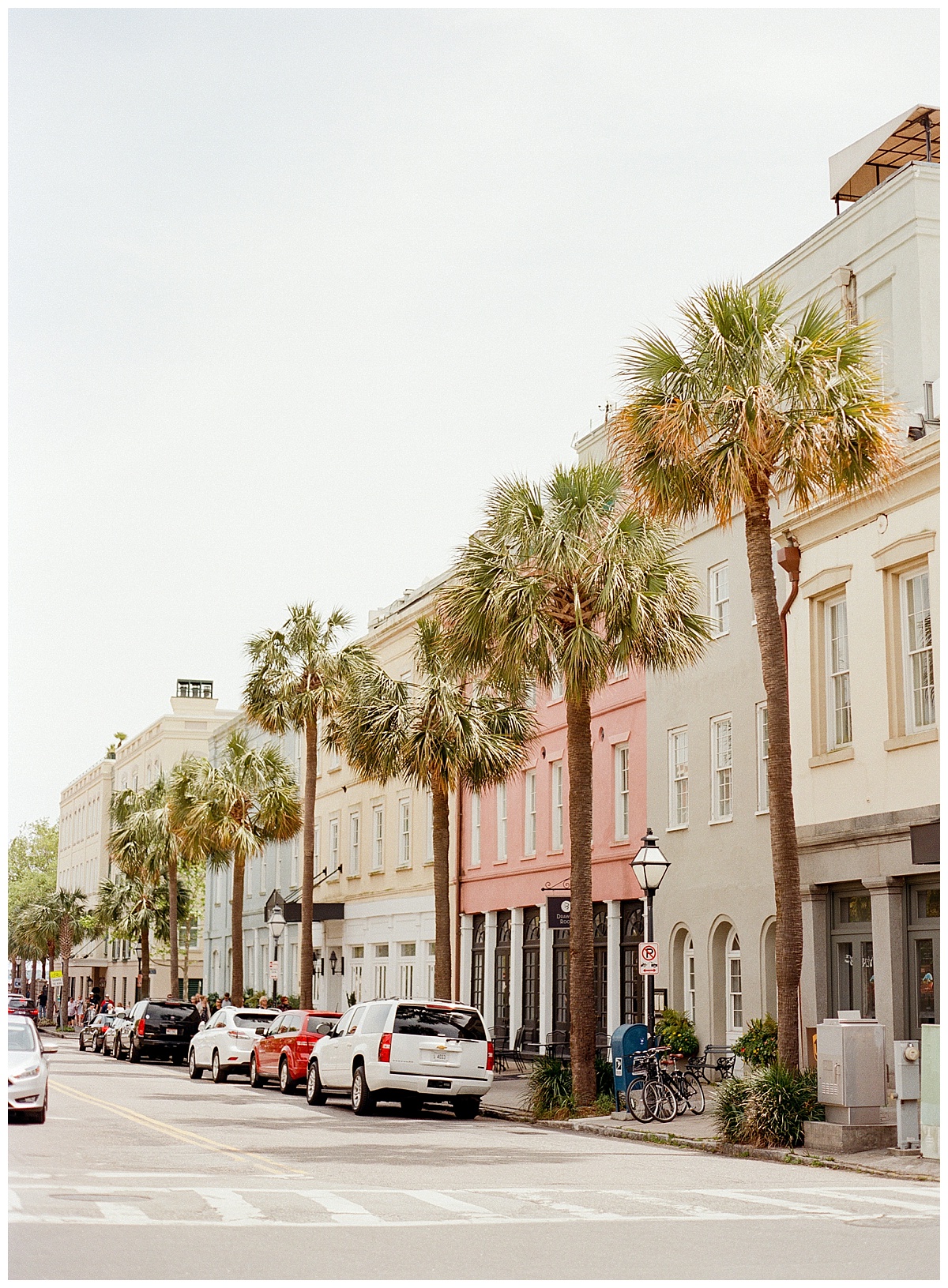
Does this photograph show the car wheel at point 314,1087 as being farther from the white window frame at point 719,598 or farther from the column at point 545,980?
the white window frame at point 719,598

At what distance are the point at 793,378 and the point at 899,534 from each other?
438 cm

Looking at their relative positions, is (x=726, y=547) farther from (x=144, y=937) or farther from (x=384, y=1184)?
(x=144, y=937)

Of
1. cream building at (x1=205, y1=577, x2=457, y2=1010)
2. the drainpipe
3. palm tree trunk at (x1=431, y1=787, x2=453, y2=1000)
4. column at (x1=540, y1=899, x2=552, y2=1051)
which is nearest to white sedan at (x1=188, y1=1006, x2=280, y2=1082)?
palm tree trunk at (x1=431, y1=787, x2=453, y2=1000)

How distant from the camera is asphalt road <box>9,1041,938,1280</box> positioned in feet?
32.4

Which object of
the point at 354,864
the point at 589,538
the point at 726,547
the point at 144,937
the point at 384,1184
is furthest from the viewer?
the point at 144,937

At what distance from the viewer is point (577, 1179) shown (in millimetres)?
15375

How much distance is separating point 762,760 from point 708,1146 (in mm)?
9283

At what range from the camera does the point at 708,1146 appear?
1930 cm

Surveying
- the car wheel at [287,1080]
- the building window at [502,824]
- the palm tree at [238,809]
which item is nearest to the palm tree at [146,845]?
the palm tree at [238,809]

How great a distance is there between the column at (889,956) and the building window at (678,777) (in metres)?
7.36

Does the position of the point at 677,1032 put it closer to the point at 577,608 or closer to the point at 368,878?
the point at 577,608

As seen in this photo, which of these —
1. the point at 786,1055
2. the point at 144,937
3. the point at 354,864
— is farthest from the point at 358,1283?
the point at 144,937

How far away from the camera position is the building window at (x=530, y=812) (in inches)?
1491

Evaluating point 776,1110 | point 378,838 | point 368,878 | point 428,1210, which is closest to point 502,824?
point 378,838
